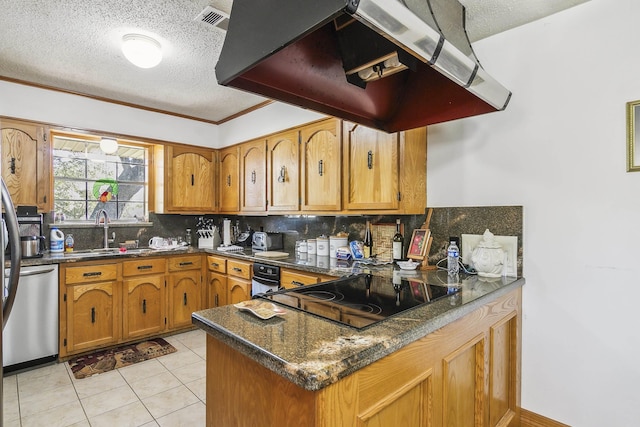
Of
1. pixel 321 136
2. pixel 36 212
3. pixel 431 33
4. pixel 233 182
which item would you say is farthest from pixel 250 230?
pixel 431 33

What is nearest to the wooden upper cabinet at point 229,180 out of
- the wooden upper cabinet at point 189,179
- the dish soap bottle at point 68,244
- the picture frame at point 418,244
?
the wooden upper cabinet at point 189,179

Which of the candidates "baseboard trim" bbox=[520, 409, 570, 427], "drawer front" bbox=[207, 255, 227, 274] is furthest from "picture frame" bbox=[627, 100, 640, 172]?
"drawer front" bbox=[207, 255, 227, 274]

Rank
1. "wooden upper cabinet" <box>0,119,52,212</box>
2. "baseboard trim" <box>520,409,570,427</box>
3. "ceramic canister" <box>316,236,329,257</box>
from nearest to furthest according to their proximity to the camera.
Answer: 1. "baseboard trim" <box>520,409,570,427</box>
2. "wooden upper cabinet" <box>0,119,52,212</box>
3. "ceramic canister" <box>316,236,329,257</box>

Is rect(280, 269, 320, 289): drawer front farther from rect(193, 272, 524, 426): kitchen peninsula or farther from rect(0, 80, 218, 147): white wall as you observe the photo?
rect(0, 80, 218, 147): white wall

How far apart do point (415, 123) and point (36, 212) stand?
3369mm

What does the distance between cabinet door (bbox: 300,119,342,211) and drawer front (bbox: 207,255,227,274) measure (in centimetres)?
115

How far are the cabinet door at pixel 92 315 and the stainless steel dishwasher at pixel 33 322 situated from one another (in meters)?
0.11

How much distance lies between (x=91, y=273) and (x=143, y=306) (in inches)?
23.5

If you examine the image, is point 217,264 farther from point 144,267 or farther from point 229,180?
point 229,180

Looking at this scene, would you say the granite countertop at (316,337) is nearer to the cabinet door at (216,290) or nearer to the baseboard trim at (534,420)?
the baseboard trim at (534,420)

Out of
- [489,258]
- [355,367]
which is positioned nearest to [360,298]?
[355,367]

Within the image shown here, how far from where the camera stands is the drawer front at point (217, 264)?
353cm

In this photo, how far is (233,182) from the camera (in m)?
4.00

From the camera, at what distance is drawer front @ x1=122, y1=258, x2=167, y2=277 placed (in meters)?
3.25
